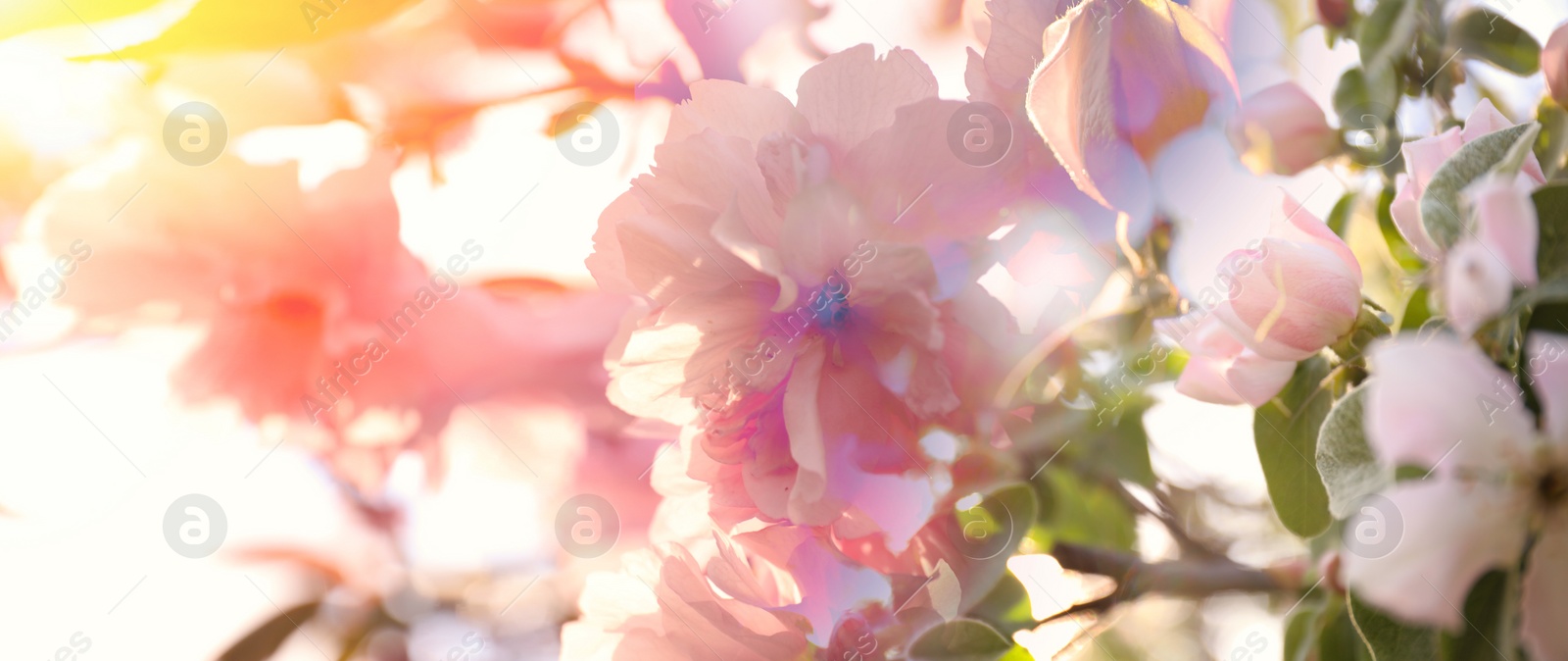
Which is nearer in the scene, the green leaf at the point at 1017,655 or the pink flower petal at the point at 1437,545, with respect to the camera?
the pink flower petal at the point at 1437,545

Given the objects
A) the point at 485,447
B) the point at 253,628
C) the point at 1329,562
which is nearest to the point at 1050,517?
the point at 1329,562

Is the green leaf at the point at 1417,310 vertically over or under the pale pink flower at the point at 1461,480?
under

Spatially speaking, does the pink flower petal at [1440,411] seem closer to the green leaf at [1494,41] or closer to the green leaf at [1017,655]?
the green leaf at [1017,655]

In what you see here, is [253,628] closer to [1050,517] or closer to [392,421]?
[392,421]

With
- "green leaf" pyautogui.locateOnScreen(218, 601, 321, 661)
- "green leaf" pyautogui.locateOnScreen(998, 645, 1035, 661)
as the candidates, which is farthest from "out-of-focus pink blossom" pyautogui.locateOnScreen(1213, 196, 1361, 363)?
"green leaf" pyautogui.locateOnScreen(218, 601, 321, 661)

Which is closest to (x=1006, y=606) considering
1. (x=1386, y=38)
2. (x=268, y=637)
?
(x=1386, y=38)
